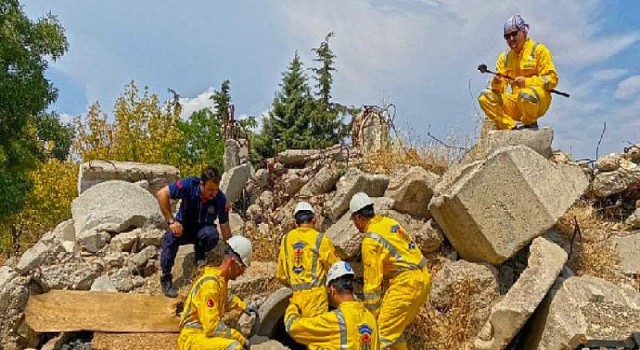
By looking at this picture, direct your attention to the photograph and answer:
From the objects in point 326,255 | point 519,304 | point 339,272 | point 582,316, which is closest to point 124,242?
point 326,255

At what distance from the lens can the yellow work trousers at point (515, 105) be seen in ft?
21.1

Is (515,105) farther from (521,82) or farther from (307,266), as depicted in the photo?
(307,266)

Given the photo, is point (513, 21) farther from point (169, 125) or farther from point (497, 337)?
point (169, 125)

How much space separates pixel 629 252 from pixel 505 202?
6.99 feet

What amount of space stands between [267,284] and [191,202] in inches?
45.0

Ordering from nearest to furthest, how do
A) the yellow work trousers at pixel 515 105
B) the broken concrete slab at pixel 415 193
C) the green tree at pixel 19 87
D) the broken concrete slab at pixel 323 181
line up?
the broken concrete slab at pixel 415 193 → the yellow work trousers at pixel 515 105 → the broken concrete slab at pixel 323 181 → the green tree at pixel 19 87

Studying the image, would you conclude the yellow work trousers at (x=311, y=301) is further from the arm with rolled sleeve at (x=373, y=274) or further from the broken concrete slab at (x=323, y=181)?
the broken concrete slab at (x=323, y=181)

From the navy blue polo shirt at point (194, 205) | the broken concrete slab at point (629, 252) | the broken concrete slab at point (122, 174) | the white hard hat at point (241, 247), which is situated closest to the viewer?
the white hard hat at point (241, 247)

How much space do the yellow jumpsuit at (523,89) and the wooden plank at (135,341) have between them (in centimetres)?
403

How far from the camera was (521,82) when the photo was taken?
649cm

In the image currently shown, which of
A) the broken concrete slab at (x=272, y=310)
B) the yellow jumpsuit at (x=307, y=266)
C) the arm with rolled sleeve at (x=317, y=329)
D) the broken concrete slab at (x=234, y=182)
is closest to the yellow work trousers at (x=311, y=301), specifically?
the yellow jumpsuit at (x=307, y=266)

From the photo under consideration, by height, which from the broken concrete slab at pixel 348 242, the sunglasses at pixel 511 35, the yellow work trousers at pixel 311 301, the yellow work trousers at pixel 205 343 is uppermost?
the sunglasses at pixel 511 35

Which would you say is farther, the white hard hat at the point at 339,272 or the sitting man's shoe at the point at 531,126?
the sitting man's shoe at the point at 531,126

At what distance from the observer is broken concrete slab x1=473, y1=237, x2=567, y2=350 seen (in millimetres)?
4910
